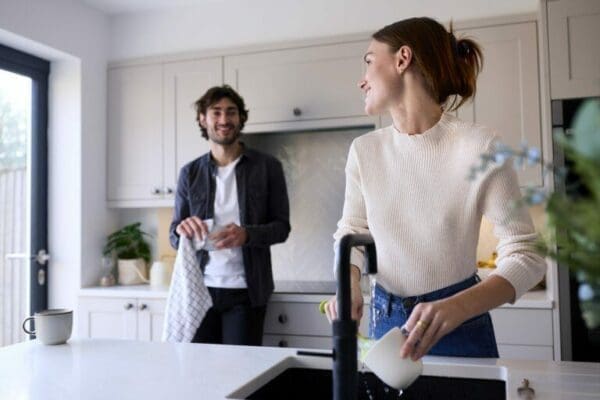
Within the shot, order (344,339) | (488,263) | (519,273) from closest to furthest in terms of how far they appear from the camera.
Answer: (344,339) → (519,273) → (488,263)

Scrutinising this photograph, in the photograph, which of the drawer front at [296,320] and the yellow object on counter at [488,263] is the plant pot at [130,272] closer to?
the drawer front at [296,320]

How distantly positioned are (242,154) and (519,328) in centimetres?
143

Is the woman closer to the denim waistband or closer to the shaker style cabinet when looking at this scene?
the denim waistband

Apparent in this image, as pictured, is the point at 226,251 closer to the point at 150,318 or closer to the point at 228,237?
the point at 228,237

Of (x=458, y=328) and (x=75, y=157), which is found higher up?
(x=75, y=157)

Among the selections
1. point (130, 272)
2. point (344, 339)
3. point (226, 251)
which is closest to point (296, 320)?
point (226, 251)

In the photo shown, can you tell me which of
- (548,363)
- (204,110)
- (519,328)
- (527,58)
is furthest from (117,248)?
(548,363)

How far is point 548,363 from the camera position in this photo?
1.18m

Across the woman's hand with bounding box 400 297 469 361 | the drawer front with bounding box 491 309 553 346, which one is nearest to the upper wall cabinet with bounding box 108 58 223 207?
the drawer front with bounding box 491 309 553 346

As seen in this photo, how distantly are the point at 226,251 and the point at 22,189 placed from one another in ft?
4.72

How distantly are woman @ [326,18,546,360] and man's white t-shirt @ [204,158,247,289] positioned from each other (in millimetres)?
1075

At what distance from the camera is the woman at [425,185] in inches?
50.1

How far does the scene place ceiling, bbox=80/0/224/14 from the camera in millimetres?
3227

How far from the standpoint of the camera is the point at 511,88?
2.68 meters
